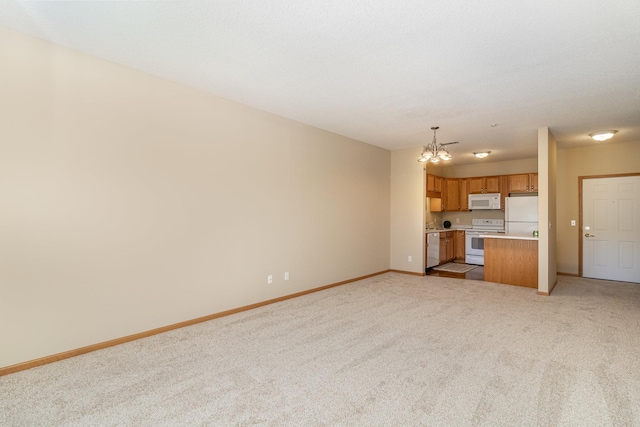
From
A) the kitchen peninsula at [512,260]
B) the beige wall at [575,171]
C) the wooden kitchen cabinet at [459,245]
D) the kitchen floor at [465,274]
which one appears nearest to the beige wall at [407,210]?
the kitchen floor at [465,274]

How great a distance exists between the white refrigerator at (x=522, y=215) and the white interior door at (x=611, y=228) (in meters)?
0.84

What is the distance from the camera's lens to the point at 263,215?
4.39m

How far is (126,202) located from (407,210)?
5252 millimetres

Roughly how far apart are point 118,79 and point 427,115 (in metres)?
3.77

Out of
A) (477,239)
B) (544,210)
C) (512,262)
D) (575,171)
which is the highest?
(575,171)

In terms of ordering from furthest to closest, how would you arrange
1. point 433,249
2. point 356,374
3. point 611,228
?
point 433,249, point 611,228, point 356,374

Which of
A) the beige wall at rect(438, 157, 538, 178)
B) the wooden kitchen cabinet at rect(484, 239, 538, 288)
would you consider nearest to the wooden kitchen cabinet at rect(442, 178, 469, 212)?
the beige wall at rect(438, 157, 538, 178)

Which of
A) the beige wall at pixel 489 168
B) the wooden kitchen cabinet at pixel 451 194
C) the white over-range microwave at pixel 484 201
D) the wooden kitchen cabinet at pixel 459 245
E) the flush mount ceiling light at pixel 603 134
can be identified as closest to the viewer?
the flush mount ceiling light at pixel 603 134

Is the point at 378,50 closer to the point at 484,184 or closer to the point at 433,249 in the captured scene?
the point at 433,249

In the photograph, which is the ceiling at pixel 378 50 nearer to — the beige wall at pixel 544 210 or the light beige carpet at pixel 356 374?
the beige wall at pixel 544 210

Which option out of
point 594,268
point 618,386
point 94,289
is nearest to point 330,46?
point 94,289

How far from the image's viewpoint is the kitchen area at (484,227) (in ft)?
18.7

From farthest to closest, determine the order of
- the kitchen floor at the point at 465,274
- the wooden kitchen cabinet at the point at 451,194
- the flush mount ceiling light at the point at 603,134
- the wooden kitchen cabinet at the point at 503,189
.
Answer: the wooden kitchen cabinet at the point at 451,194
the wooden kitchen cabinet at the point at 503,189
the kitchen floor at the point at 465,274
the flush mount ceiling light at the point at 603,134

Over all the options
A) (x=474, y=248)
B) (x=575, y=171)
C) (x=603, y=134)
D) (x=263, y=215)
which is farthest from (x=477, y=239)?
(x=263, y=215)
